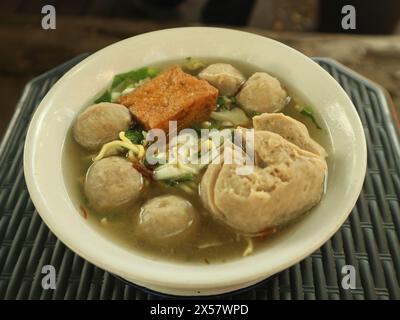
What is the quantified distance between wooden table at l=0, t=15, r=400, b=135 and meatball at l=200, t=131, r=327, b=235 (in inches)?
52.7

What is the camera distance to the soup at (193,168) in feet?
4.99

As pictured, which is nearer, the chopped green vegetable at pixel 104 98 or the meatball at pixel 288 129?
the meatball at pixel 288 129

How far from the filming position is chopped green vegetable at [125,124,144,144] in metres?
1.83

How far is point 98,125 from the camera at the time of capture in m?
1.81

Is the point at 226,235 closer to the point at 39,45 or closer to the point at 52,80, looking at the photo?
the point at 52,80

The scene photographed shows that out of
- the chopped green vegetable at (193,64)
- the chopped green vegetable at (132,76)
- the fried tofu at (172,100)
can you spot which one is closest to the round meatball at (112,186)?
the fried tofu at (172,100)

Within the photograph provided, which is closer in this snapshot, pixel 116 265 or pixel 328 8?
pixel 116 265

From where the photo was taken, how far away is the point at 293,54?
6.67ft

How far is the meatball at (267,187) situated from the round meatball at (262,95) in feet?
1.17

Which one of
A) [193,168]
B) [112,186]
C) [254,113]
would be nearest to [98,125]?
[112,186]

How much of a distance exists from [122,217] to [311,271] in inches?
28.2

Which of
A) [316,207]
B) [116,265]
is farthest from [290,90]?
[116,265]

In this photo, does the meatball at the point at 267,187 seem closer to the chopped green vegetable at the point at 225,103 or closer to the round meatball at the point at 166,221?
the round meatball at the point at 166,221

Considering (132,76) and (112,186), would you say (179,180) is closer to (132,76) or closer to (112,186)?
(112,186)
